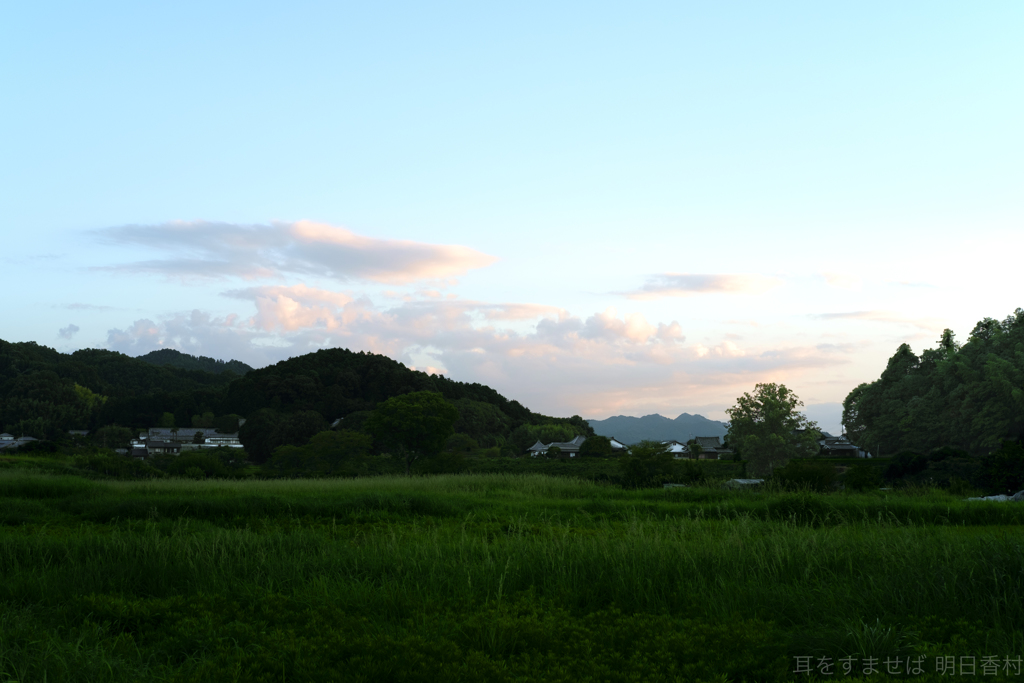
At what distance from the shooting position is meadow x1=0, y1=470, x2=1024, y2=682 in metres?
4.55

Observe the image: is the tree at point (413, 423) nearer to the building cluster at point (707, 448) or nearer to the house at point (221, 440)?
the building cluster at point (707, 448)

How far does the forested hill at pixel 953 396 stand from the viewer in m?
41.8

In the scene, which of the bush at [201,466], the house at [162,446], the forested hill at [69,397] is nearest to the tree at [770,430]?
the bush at [201,466]

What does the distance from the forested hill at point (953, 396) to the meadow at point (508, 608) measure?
134 feet

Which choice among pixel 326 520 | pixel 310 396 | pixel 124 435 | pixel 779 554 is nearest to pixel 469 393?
pixel 310 396

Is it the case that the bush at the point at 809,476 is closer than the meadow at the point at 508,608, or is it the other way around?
the meadow at the point at 508,608

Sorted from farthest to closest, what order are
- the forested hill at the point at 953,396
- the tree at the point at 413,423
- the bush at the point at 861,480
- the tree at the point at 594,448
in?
the tree at the point at 594,448 < the tree at the point at 413,423 < the forested hill at the point at 953,396 < the bush at the point at 861,480

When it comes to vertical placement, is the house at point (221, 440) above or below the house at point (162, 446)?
above

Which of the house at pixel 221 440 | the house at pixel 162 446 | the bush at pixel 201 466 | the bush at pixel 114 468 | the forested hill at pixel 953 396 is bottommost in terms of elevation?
the house at pixel 162 446

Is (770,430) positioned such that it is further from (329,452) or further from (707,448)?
(707,448)

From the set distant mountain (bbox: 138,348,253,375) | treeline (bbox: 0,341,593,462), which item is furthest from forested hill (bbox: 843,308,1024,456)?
distant mountain (bbox: 138,348,253,375)

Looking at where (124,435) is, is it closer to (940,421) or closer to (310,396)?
(310,396)

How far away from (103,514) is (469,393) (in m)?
89.9

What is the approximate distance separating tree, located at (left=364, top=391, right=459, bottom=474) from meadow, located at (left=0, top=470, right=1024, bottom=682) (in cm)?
4039
